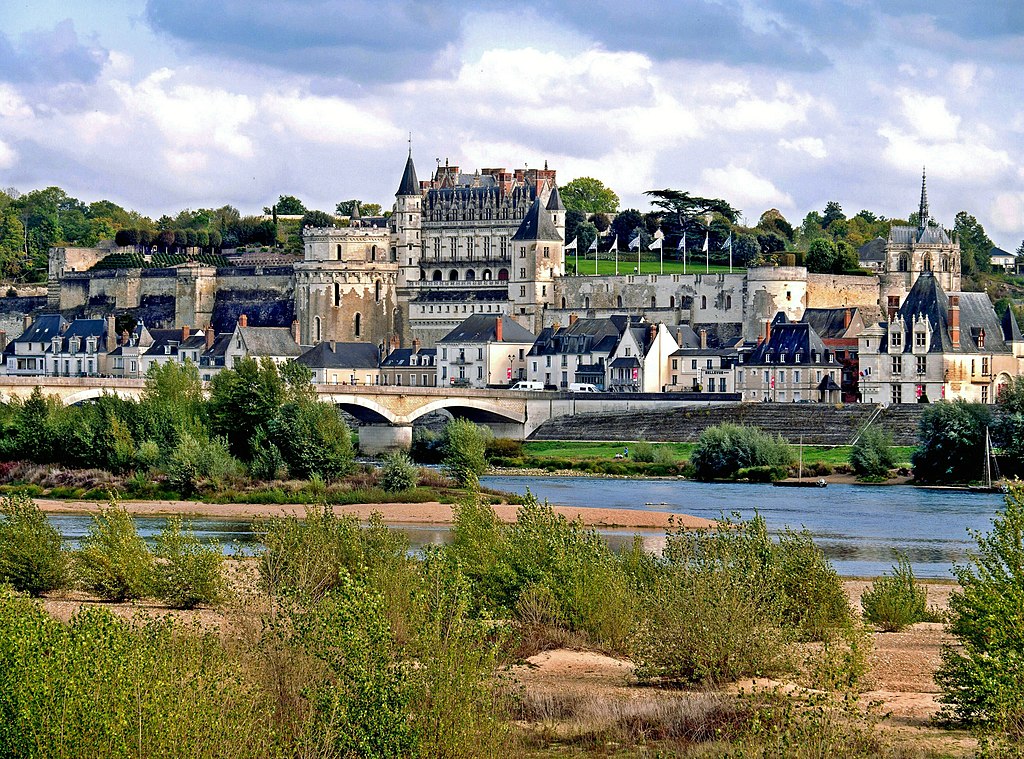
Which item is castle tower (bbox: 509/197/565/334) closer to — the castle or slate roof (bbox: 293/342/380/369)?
the castle

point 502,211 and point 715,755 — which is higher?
point 502,211

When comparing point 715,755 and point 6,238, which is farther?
point 6,238

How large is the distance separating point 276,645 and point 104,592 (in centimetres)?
780

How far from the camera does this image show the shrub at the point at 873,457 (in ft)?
155

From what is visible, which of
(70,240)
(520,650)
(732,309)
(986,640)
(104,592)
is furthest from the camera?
(70,240)

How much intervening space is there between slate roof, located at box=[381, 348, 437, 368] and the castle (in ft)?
19.2

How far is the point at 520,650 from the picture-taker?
17.5 meters

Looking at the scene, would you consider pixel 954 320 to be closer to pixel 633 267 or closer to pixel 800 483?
pixel 800 483

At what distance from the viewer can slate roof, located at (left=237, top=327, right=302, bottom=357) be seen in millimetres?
77125

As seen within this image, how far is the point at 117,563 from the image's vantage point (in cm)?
2086

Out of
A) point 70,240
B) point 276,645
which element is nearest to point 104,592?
point 276,645

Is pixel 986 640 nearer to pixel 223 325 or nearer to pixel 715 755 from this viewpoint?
pixel 715 755

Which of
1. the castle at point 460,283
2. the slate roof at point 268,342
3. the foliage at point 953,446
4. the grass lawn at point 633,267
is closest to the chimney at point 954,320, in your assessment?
the foliage at point 953,446

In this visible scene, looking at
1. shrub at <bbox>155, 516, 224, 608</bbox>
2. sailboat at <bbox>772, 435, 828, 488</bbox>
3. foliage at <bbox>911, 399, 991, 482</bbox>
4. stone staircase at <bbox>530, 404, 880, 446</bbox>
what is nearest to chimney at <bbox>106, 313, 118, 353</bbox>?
stone staircase at <bbox>530, 404, 880, 446</bbox>
